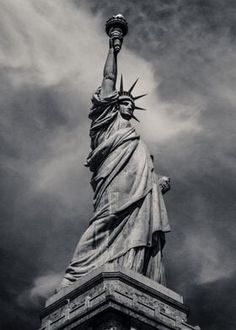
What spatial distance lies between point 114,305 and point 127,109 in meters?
10.7

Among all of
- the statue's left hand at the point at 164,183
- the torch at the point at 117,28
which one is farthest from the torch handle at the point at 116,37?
the statue's left hand at the point at 164,183

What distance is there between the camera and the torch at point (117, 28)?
1227 inches

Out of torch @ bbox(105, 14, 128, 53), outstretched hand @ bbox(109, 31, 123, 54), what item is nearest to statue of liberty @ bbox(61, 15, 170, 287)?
outstretched hand @ bbox(109, 31, 123, 54)

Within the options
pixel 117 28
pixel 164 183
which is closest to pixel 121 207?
pixel 164 183

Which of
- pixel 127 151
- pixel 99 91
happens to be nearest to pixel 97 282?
pixel 127 151

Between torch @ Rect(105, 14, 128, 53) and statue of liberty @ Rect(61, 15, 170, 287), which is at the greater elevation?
torch @ Rect(105, 14, 128, 53)

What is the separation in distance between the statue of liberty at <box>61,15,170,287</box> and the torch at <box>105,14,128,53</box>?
6.38ft

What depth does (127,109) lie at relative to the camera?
95.2 ft

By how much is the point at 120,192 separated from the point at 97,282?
4.61 meters

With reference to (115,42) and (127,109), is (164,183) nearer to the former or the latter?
(127,109)

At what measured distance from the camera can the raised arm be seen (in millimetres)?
29344

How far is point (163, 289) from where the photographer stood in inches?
925

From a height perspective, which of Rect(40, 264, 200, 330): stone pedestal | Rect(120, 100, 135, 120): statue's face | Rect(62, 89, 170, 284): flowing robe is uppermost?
Rect(120, 100, 135, 120): statue's face

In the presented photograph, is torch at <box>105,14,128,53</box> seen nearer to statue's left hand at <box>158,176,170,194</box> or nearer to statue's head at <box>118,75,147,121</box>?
statue's head at <box>118,75,147,121</box>
